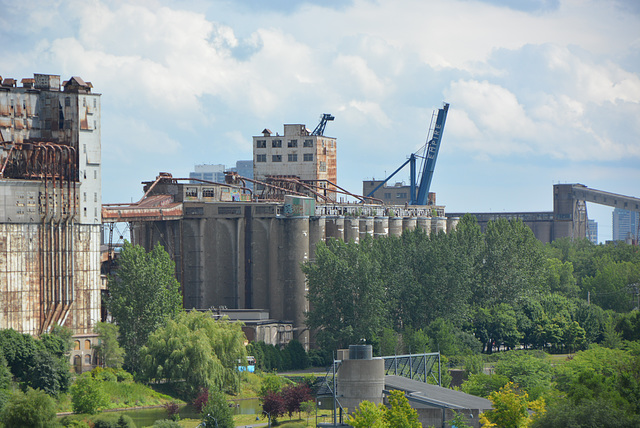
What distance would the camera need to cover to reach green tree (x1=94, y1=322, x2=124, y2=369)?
94875 millimetres

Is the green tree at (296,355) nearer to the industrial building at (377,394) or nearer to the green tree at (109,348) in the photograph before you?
the green tree at (109,348)

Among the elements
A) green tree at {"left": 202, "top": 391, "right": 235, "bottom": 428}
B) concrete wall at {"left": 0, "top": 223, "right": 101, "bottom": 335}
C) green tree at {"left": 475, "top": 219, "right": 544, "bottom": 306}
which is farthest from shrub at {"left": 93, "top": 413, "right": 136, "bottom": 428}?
green tree at {"left": 475, "top": 219, "right": 544, "bottom": 306}

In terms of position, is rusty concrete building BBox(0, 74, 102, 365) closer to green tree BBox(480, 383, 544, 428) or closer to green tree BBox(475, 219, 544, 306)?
green tree BBox(480, 383, 544, 428)

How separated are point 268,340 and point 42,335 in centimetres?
2648

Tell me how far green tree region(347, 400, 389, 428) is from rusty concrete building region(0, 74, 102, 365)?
120ft

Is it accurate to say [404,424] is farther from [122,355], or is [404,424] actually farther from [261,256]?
[261,256]

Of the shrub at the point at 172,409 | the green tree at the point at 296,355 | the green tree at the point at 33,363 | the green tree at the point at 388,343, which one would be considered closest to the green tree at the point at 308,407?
the shrub at the point at 172,409

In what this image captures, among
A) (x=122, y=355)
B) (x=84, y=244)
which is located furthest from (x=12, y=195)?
(x=122, y=355)

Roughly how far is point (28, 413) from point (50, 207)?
1187 inches

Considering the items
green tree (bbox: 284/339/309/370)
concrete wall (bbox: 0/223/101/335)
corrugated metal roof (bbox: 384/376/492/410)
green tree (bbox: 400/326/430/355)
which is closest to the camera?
corrugated metal roof (bbox: 384/376/492/410)

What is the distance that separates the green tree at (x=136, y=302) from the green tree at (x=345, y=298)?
1686 cm

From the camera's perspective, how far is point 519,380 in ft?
284

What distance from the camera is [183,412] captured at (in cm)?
8869

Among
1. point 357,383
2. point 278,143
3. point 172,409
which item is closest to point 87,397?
point 172,409
